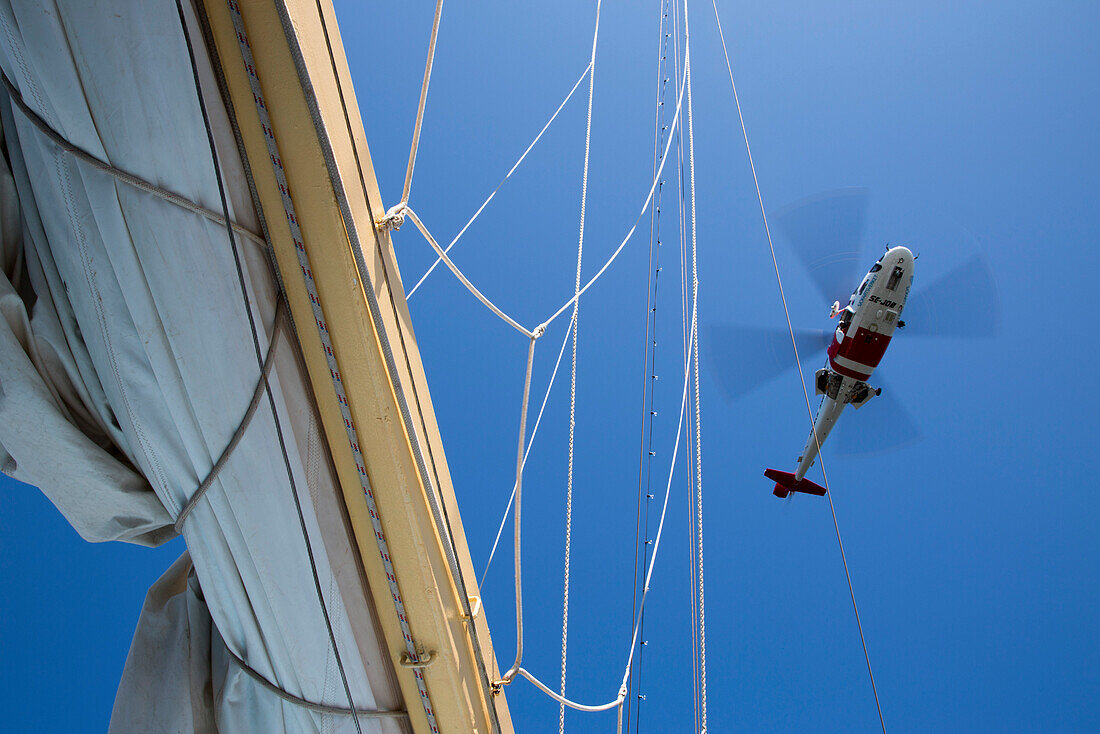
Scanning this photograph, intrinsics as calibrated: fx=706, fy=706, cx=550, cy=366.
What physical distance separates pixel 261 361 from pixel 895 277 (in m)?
7.58

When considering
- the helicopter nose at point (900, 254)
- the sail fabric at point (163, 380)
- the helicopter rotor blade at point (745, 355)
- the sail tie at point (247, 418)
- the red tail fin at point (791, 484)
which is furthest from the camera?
the red tail fin at point (791, 484)

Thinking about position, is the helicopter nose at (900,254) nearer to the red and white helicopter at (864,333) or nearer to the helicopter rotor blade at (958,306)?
the red and white helicopter at (864,333)

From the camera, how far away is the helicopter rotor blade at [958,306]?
24.5 ft

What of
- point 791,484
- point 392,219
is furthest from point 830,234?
point 392,219

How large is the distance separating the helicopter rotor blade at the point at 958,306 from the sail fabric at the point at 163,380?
7521 mm

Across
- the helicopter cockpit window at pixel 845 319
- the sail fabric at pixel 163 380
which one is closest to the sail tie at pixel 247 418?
the sail fabric at pixel 163 380

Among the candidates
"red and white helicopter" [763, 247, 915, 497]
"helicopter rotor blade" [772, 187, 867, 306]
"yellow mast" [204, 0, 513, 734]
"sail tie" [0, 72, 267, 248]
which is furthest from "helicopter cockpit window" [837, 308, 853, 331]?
"sail tie" [0, 72, 267, 248]

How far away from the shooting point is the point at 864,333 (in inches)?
318

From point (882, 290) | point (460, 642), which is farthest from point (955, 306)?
point (460, 642)

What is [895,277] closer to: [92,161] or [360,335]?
[360,335]

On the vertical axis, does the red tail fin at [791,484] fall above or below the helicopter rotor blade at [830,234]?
below

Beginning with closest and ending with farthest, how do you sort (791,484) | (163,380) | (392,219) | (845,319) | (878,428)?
(163,380)
(392,219)
(845,319)
(878,428)
(791,484)

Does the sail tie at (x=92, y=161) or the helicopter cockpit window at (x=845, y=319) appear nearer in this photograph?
the sail tie at (x=92, y=161)

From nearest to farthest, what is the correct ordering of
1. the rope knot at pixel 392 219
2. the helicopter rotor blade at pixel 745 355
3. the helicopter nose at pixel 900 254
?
the rope knot at pixel 392 219, the helicopter nose at pixel 900 254, the helicopter rotor blade at pixel 745 355
